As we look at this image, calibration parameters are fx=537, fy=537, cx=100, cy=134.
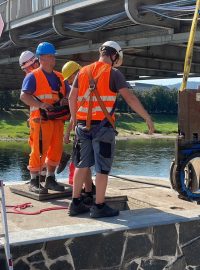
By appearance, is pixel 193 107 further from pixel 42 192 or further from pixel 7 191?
pixel 7 191

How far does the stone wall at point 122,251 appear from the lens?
15.8 ft

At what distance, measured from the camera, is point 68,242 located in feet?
16.2

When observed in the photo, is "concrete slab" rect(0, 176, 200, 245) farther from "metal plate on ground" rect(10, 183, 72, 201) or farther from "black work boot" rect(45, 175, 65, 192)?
"black work boot" rect(45, 175, 65, 192)

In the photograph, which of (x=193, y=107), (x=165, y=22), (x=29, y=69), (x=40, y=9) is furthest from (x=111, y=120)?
(x=40, y=9)

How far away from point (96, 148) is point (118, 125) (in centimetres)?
6170

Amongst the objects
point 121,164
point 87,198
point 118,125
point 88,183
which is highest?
point 88,183

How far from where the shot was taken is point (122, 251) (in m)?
5.29

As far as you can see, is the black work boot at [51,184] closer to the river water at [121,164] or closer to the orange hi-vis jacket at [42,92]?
the orange hi-vis jacket at [42,92]

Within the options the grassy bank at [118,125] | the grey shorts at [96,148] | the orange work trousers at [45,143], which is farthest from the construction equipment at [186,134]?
the grassy bank at [118,125]

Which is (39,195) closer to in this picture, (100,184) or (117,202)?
(117,202)

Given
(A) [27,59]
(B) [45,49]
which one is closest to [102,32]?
(A) [27,59]

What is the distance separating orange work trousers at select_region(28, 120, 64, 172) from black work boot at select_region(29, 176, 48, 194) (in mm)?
181

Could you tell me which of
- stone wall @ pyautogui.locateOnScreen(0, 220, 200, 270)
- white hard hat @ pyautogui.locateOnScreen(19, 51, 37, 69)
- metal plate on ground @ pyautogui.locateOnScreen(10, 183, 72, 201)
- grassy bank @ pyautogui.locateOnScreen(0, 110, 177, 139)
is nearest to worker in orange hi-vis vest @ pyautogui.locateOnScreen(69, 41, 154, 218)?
stone wall @ pyautogui.locateOnScreen(0, 220, 200, 270)

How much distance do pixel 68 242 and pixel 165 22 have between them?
7.91 metres
